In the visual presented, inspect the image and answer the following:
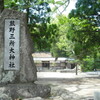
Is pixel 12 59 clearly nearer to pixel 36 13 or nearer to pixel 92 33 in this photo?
pixel 92 33

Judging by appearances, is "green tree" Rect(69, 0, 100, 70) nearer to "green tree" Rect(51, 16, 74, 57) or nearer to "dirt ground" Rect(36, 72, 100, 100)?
"dirt ground" Rect(36, 72, 100, 100)

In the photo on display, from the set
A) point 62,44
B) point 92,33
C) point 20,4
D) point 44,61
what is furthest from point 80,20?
point 44,61

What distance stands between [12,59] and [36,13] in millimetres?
9772

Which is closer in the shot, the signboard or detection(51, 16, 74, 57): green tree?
the signboard

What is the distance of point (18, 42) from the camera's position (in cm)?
649

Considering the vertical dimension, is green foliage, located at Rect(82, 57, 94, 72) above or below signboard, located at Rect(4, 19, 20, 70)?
below

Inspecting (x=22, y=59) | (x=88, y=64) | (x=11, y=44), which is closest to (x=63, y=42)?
(x=88, y=64)

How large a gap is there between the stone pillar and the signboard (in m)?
0.09

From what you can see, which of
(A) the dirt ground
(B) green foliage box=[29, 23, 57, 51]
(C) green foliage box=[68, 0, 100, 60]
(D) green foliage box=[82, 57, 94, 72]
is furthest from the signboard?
(D) green foliage box=[82, 57, 94, 72]

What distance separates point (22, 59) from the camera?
643 cm

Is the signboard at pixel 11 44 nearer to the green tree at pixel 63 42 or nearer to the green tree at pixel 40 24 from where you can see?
the green tree at pixel 40 24

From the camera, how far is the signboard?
6454 mm

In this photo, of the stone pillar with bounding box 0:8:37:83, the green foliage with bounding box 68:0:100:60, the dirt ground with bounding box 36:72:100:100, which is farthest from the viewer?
the green foliage with bounding box 68:0:100:60

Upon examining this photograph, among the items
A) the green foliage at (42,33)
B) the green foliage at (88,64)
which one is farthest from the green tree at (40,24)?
the green foliage at (88,64)
